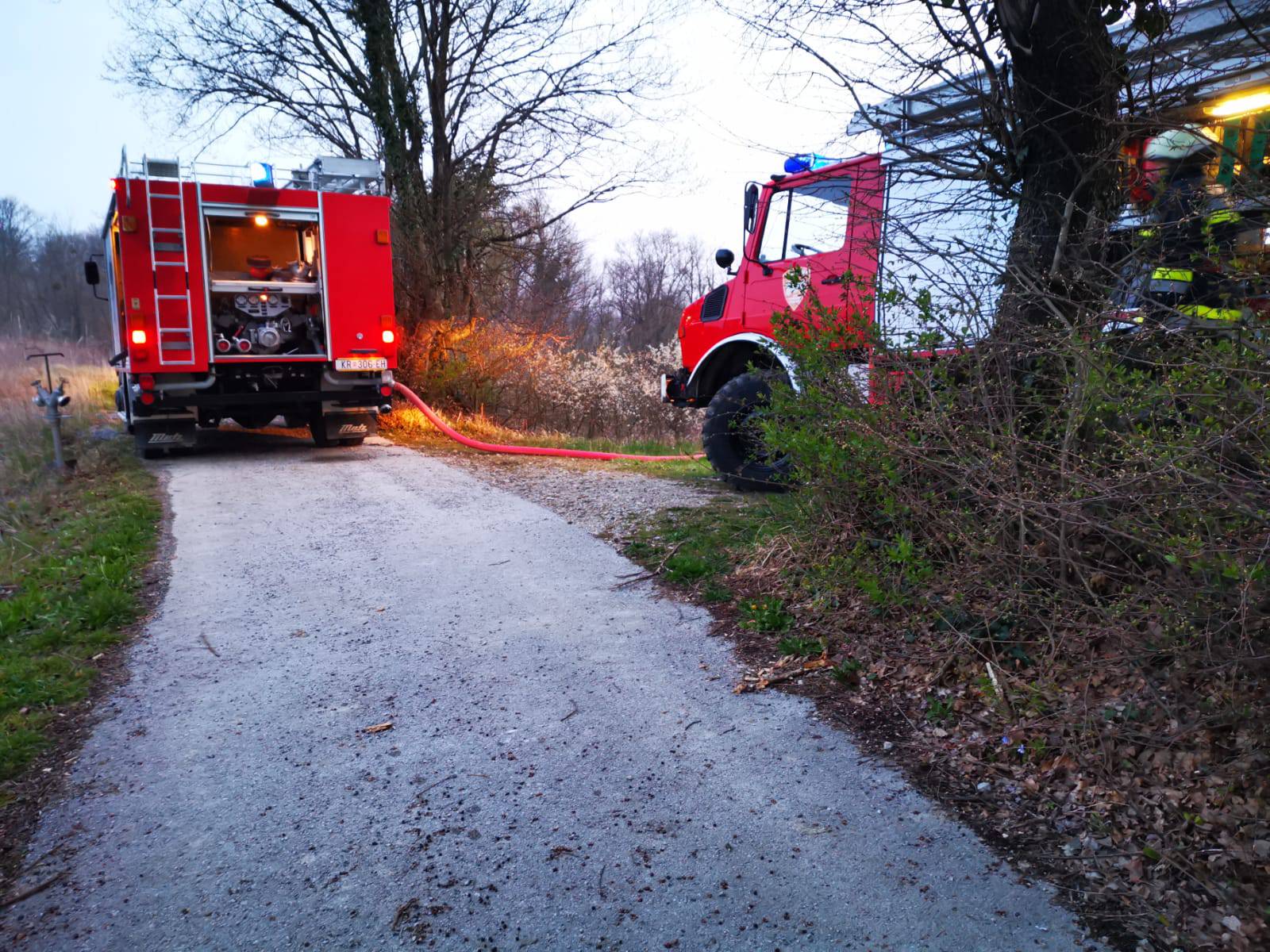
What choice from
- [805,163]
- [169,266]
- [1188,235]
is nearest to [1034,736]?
[1188,235]

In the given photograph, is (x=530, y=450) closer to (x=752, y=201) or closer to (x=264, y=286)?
(x=264, y=286)

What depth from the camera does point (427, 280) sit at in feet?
51.3

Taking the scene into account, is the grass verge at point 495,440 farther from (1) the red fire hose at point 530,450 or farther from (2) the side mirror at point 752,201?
(2) the side mirror at point 752,201

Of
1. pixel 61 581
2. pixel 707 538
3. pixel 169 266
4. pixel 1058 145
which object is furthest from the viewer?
pixel 169 266

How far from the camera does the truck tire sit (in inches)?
295

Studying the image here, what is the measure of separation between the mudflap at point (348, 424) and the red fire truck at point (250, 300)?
2 centimetres

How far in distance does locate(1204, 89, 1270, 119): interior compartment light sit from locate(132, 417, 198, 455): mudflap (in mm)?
11216

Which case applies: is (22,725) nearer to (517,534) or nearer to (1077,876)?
(517,534)

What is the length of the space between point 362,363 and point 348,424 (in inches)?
39.8

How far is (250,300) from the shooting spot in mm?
11719

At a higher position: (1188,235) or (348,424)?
(1188,235)

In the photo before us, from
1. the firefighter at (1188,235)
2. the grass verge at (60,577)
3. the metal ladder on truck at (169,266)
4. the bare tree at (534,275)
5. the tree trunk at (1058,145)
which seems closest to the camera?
the firefighter at (1188,235)

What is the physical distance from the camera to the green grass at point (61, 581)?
13.1ft

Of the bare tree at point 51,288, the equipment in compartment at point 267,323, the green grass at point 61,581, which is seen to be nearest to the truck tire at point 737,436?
the green grass at point 61,581
